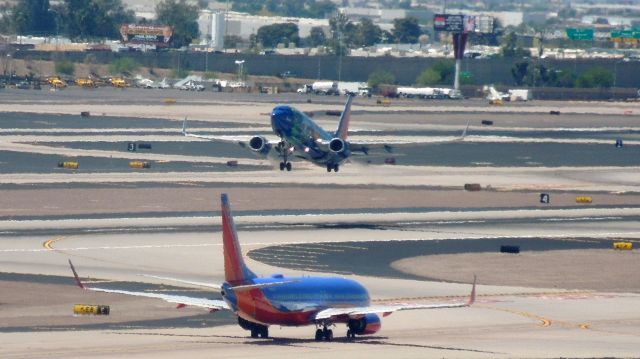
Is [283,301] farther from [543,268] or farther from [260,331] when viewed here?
[543,268]

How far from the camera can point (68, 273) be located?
7456 cm

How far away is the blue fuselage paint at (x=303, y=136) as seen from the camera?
365 feet

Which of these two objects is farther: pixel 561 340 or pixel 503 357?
pixel 561 340

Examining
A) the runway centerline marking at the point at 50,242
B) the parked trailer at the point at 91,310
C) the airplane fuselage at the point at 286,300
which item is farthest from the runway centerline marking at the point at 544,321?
the runway centerline marking at the point at 50,242

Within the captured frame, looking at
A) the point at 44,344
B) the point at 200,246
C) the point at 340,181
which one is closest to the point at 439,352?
the point at 44,344

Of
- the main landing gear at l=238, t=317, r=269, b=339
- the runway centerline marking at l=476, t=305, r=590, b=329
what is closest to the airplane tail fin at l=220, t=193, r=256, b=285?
Result: the main landing gear at l=238, t=317, r=269, b=339

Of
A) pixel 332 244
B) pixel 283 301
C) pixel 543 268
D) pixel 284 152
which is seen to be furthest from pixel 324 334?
pixel 284 152

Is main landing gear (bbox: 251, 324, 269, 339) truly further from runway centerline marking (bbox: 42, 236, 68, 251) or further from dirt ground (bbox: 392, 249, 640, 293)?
runway centerline marking (bbox: 42, 236, 68, 251)

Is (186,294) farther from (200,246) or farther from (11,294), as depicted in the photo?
(200,246)

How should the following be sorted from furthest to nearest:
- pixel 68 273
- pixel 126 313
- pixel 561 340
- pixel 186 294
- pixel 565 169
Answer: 1. pixel 565 169
2. pixel 68 273
3. pixel 186 294
4. pixel 126 313
5. pixel 561 340

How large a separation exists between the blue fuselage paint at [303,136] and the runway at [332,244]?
311 centimetres

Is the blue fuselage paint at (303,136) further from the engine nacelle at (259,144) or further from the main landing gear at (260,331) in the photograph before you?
the main landing gear at (260,331)

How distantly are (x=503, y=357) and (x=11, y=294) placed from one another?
24.0m

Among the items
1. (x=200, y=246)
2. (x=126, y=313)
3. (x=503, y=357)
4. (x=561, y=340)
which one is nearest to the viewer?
(x=503, y=357)
